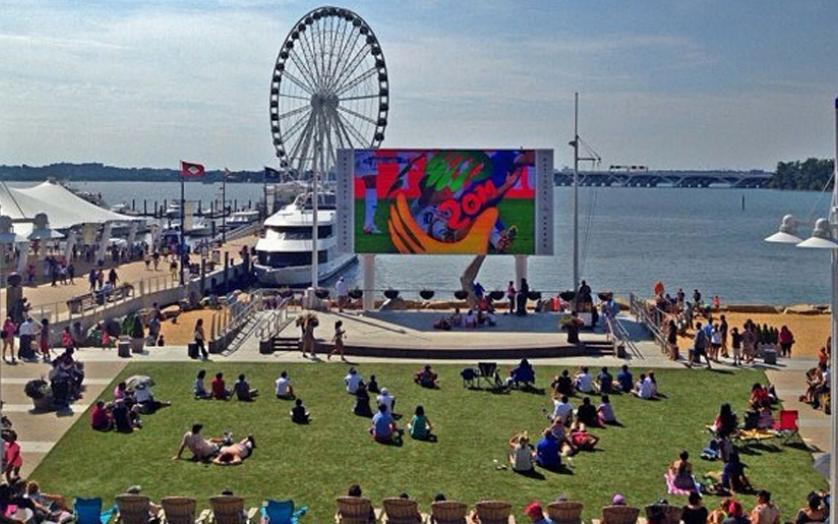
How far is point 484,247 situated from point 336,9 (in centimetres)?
3383

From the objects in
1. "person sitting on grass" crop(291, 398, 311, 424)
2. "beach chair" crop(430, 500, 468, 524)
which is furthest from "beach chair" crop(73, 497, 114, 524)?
"person sitting on grass" crop(291, 398, 311, 424)

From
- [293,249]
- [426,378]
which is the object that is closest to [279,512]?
[426,378]

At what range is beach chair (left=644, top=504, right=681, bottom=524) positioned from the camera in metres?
13.4

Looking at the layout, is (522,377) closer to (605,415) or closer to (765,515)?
(605,415)

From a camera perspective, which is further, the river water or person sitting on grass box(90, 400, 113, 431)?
the river water

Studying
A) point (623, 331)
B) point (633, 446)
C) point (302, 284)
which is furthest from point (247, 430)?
point (302, 284)

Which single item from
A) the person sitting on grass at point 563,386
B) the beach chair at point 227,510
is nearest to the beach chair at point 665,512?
the beach chair at point 227,510

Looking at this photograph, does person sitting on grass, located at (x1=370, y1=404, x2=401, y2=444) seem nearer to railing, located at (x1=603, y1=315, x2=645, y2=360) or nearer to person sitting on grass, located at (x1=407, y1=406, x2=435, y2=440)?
person sitting on grass, located at (x1=407, y1=406, x2=435, y2=440)

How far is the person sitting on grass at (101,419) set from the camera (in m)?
19.8

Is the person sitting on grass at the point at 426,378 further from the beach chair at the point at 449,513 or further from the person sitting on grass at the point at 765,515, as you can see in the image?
the person sitting on grass at the point at 765,515

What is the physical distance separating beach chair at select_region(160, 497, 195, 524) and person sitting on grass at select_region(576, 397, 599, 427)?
856cm

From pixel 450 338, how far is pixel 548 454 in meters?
12.2

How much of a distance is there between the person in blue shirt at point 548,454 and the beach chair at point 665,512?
3.59 m

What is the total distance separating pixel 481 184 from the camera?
34.9 m
